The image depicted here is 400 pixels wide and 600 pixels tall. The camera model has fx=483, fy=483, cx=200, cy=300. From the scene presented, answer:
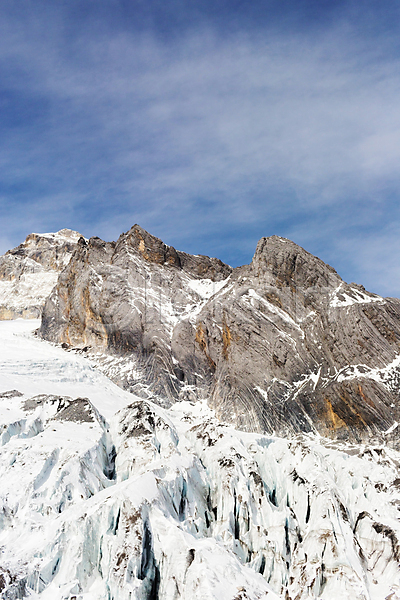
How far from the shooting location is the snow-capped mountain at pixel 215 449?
1136 inches

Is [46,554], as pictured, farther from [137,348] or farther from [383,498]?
[137,348]

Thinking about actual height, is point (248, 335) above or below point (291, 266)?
below

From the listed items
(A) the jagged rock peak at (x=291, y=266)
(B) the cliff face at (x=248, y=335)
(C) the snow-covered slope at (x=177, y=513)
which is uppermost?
(A) the jagged rock peak at (x=291, y=266)

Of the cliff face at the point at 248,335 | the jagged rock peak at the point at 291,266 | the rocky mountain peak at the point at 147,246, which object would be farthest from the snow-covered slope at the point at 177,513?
the rocky mountain peak at the point at 147,246

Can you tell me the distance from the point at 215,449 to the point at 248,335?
42.7 meters

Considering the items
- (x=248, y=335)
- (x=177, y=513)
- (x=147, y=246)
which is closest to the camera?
(x=177, y=513)

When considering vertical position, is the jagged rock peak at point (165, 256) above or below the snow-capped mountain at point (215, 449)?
above

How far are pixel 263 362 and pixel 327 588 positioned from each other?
50975 millimetres

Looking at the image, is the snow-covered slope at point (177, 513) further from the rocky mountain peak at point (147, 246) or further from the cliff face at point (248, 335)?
the rocky mountain peak at point (147, 246)

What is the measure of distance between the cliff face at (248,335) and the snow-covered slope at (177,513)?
768 inches

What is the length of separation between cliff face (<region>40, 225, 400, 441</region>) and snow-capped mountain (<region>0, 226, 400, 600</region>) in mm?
307

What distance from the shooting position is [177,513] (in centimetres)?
3472

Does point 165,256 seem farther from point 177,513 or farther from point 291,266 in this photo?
point 177,513

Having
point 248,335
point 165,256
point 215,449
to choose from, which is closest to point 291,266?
point 248,335
